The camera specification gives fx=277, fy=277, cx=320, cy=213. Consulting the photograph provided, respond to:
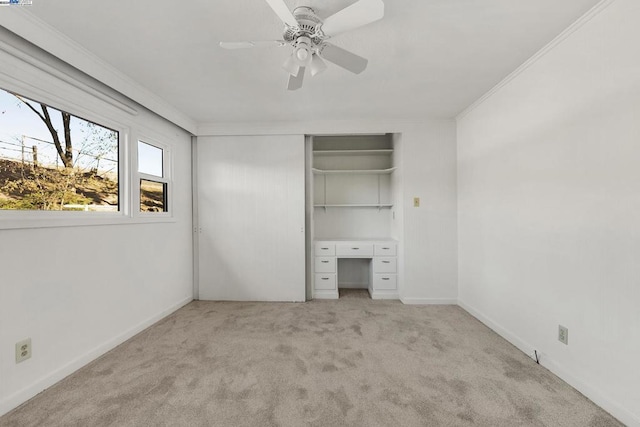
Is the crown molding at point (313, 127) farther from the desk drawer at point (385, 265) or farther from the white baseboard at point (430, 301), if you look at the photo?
the white baseboard at point (430, 301)

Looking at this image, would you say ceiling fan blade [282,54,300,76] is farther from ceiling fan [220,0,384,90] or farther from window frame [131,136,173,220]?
window frame [131,136,173,220]

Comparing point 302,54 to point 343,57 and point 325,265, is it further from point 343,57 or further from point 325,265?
point 325,265

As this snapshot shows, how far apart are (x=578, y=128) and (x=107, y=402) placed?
3531 millimetres

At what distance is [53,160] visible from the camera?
6.86 feet

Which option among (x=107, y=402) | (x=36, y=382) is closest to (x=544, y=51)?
(x=107, y=402)

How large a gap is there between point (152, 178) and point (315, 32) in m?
2.44

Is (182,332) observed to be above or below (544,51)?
below

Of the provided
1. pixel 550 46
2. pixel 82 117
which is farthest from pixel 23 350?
pixel 550 46

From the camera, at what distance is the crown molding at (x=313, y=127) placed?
3.67 meters

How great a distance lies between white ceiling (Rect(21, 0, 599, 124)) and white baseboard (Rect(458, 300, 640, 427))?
233 centimetres

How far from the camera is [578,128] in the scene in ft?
6.06

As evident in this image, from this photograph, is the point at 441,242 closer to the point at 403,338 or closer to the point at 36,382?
the point at 403,338

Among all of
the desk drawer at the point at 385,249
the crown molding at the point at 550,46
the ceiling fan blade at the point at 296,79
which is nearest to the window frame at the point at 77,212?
the ceiling fan blade at the point at 296,79

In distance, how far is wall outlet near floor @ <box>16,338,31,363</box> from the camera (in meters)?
1.74
